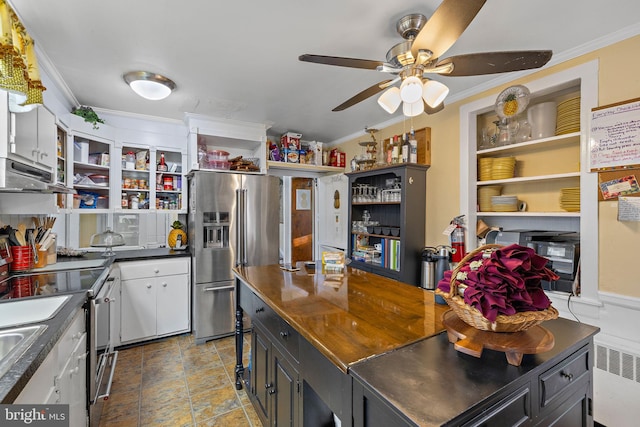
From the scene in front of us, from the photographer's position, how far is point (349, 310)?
1337mm

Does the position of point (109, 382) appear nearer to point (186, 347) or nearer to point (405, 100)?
point (186, 347)

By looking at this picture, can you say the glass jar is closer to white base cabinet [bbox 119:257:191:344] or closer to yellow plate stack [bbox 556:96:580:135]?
white base cabinet [bbox 119:257:191:344]

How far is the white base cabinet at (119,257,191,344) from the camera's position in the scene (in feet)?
9.53

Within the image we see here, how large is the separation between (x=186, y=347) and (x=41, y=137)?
2231 mm

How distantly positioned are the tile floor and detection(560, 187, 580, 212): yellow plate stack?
2672 mm

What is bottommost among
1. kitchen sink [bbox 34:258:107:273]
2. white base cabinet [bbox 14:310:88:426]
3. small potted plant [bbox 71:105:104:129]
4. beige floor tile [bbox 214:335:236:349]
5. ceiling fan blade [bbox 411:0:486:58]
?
beige floor tile [bbox 214:335:236:349]

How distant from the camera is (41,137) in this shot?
6.20 ft

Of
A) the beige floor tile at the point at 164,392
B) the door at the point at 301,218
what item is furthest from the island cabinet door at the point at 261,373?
the door at the point at 301,218

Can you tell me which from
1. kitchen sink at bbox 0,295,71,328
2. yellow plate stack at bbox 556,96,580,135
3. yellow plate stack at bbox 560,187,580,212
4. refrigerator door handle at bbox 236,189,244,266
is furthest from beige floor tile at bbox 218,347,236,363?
yellow plate stack at bbox 556,96,580,135

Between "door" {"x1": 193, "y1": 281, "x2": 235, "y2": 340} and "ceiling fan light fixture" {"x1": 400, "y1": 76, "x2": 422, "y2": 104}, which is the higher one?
"ceiling fan light fixture" {"x1": 400, "y1": 76, "x2": 422, "y2": 104}

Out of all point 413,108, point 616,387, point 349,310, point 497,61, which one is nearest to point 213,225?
point 349,310

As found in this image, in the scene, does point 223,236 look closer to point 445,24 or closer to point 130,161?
point 130,161

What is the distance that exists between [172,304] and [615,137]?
13.1ft

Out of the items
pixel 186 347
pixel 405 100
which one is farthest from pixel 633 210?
pixel 186 347
